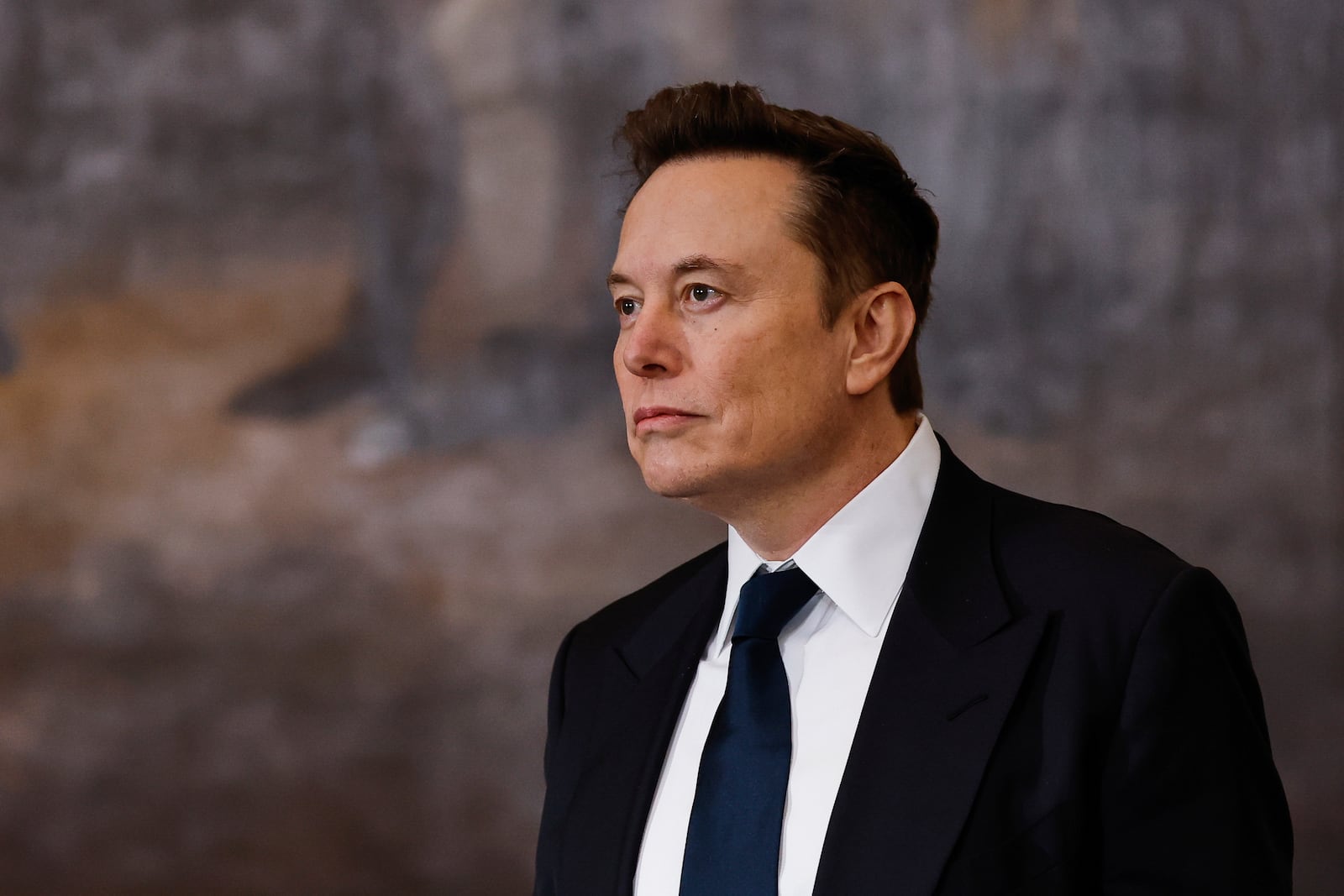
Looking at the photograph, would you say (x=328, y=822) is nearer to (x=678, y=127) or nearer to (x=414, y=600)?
(x=414, y=600)

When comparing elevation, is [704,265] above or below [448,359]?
below

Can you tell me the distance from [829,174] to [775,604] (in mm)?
655

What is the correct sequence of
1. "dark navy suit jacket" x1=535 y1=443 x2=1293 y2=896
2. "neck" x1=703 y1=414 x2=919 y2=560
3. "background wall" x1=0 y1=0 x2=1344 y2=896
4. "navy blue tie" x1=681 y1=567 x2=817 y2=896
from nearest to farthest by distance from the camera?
"dark navy suit jacket" x1=535 y1=443 x2=1293 y2=896
"navy blue tie" x1=681 y1=567 x2=817 y2=896
"neck" x1=703 y1=414 x2=919 y2=560
"background wall" x1=0 y1=0 x2=1344 y2=896

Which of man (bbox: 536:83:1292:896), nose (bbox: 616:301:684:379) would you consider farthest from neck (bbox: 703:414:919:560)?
nose (bbox: 616:301:684:379)

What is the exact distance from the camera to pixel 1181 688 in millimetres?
1649

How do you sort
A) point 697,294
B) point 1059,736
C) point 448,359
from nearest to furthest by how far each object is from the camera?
point 1059,736, point 697,294, point 448,359

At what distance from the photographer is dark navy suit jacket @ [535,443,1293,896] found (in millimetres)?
1631

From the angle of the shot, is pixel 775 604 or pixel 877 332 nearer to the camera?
pixel 775 604

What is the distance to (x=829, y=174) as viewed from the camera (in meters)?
2.10

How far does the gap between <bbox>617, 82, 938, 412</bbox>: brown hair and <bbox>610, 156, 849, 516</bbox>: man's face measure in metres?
0.05

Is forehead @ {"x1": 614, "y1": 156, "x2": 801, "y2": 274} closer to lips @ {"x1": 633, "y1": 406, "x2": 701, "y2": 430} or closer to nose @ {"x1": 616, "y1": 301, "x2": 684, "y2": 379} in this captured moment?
nose @ {"x1": 616, "y1": 301, "x2": 684, "y2": 379}

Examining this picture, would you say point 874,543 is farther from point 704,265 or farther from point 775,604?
point 704,265

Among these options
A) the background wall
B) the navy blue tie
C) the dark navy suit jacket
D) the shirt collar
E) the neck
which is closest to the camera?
the dark navy suit jacket

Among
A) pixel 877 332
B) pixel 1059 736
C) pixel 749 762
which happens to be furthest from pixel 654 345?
pixel 1059 736
